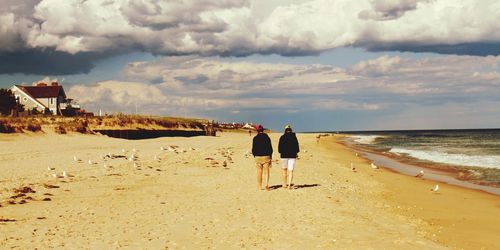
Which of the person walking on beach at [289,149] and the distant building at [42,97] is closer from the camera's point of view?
the person walking on beach at [289,149]

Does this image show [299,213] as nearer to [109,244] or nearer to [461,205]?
[109,244]

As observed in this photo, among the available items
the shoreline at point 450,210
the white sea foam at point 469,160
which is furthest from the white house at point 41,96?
the shoreline at point 450,210

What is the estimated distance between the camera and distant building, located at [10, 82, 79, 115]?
277ft

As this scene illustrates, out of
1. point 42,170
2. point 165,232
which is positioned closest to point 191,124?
point 42,170

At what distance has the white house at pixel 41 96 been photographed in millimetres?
84512

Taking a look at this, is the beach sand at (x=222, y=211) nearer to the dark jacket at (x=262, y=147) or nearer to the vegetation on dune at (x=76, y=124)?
the dark jacket at (x=262, y=147)

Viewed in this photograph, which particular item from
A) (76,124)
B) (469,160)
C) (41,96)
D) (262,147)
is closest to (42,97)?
(41,96)

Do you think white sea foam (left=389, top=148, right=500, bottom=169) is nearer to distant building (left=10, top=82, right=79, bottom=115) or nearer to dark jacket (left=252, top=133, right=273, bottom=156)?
dark jacket (left=252, top=133, right=273, bottom=156)

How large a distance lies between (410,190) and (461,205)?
13.2 feet

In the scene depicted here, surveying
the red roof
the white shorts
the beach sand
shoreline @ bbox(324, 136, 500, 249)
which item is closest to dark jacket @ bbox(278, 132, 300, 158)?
the white shorts

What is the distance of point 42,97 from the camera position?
87.2 metres

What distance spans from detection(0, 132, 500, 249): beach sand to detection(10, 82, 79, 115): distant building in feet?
217

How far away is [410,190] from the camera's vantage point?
22.1 metres

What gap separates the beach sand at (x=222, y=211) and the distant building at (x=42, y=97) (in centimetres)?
6617
